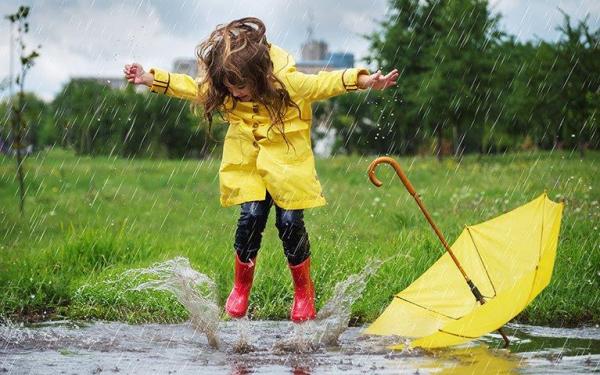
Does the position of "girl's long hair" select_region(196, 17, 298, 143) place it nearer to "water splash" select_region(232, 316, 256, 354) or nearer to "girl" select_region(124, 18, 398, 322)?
"girl" select_region(124, 18, 398, 322)

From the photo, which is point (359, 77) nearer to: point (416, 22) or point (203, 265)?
point (203, 265)

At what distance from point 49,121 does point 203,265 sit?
162 feet

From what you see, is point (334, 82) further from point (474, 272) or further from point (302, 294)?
point (474, 272)

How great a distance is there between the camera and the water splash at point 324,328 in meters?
5.62

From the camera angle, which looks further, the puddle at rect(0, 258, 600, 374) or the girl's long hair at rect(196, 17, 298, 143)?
the girl's long hair at rect(196, 17, 298, 143)

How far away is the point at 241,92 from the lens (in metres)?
5.82

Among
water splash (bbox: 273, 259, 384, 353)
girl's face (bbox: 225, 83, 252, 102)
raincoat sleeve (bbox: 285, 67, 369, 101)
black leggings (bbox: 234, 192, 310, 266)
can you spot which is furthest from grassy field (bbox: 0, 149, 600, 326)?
raincoat sleeve (bbox: 285, 67, 369, 101)

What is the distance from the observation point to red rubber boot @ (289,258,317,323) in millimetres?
5969

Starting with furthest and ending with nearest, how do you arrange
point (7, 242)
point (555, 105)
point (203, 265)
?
point (555, 105) → point (7, 242) → point (203, 265)

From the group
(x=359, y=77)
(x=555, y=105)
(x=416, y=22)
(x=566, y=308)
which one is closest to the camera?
(x=359, y=77)

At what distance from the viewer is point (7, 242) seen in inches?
398

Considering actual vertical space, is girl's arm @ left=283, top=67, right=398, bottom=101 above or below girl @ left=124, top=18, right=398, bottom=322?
above

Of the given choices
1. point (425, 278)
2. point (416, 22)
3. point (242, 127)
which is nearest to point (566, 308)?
point (425, 278)

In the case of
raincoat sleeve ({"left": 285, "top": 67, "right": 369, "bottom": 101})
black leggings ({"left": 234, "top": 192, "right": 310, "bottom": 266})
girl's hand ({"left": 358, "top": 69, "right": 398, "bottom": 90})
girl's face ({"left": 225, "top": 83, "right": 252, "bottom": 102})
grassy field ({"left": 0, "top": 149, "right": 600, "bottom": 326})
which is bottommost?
grassy field ({"left": 0, "top": 149, "right": 600, "bottom": 326})
